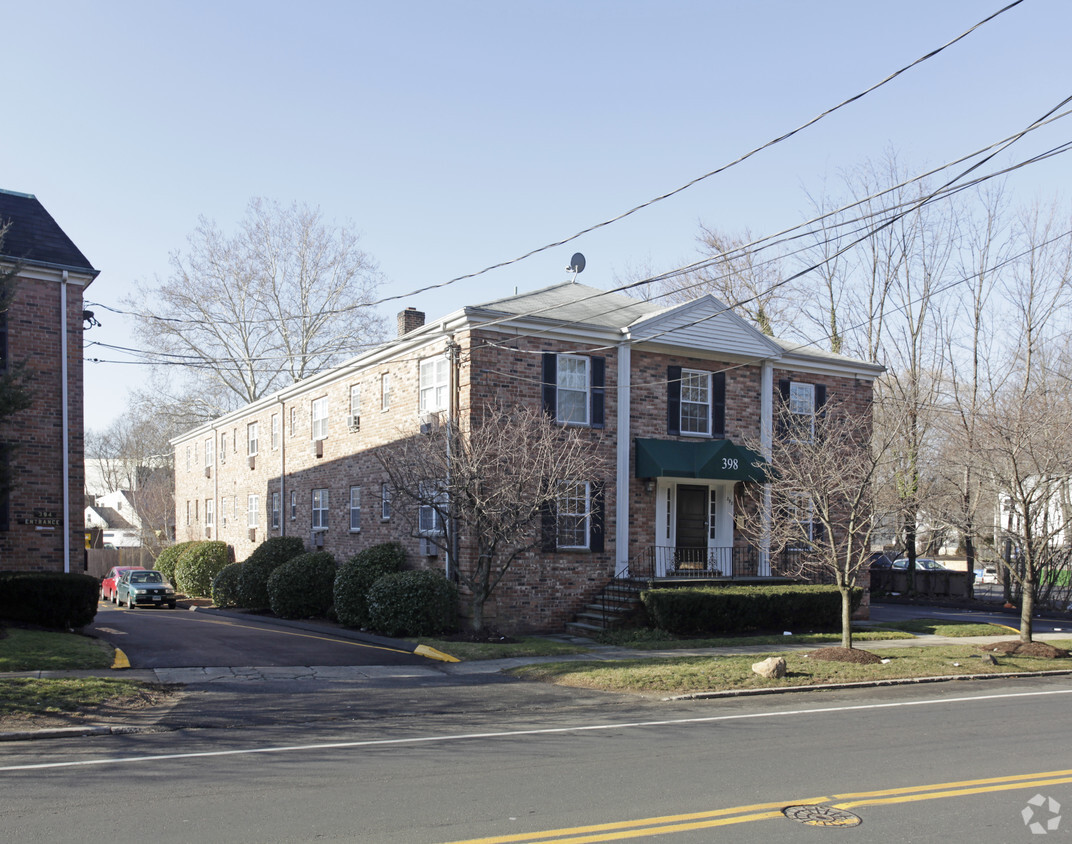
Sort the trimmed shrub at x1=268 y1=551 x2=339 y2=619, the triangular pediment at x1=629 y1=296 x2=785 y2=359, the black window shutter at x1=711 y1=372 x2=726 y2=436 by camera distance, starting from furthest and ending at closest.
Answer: the trimmed shrub at x1=268 y1=551 x2=339 y2=619, the black window shutter at x1=711 y1=372 x2=726 y2=436, the triangular pediment at x1=629 y1=296 x2=785 y2=359

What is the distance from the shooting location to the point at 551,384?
20234 mm

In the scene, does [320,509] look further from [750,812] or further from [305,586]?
[750,812]

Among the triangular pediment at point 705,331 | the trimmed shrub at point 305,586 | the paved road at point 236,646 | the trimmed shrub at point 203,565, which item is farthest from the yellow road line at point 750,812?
the trimmed shrub at point 203,565

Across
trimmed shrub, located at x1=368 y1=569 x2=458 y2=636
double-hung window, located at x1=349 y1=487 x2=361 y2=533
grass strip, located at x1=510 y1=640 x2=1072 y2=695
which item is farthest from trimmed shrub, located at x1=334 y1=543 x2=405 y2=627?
grass strip, located at x1=510 y1=640 x2=1072 y2=695

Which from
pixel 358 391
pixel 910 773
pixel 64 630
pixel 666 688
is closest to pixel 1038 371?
pixel 358 391

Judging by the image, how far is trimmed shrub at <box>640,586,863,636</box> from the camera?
18781 mm

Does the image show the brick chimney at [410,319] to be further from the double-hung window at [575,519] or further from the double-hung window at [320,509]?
the double-hung window at [575,519]

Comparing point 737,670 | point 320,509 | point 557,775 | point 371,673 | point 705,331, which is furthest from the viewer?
point 320,509

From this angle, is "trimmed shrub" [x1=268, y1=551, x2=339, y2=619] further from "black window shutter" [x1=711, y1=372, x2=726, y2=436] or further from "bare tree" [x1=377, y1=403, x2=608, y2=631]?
"black window shutter" [x1=711, y1=372, x2=726, y2=436]

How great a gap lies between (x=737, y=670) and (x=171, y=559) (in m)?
30.6

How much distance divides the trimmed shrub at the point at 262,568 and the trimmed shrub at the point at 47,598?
10.1 m

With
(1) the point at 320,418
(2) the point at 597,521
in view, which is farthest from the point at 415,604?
(1) the point at 320,418

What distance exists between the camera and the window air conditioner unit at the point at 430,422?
2029 cm

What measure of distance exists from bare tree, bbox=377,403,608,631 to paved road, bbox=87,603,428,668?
7.94ft
